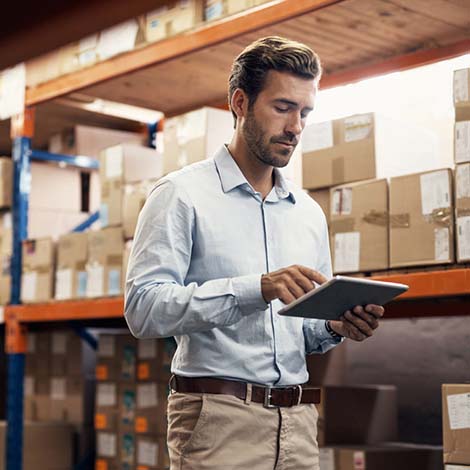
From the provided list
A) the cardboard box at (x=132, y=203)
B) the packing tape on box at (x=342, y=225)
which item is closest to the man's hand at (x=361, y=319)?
the packing tape on box at (x=342, y=225)

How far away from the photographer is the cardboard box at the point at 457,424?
2619 mm

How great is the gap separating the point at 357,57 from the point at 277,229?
2146 mm

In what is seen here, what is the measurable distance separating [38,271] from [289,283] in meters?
3.25

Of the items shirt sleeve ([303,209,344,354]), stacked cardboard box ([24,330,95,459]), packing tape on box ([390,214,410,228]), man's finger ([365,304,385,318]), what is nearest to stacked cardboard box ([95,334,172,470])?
stacked cardboard box ([24,330,95,459])

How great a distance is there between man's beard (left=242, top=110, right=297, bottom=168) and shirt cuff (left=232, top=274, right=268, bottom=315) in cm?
36

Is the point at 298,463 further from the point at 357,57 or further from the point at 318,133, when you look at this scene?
the point at 357,57

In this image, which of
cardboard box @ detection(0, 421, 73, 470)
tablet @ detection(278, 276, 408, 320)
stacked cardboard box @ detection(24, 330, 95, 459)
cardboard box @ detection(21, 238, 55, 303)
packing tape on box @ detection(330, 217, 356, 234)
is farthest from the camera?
stacked cardboard box @ detection(24, 330, 95, 459)

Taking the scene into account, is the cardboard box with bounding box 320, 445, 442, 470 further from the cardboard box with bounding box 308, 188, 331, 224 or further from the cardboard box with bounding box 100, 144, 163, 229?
the cardboard box with bounding box 100, 144, 163, 229

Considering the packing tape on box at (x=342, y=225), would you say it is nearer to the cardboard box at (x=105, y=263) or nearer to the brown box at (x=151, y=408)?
the cardboard box at (x=105, y=263)

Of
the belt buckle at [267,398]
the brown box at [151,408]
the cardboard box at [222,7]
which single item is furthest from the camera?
the brown box at [151,408]

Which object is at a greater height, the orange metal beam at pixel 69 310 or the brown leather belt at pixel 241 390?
the orange metal beam at pixel 69 310

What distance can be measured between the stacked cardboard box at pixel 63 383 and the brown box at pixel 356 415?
6.16ft

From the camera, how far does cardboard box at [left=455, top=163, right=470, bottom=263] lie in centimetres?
270

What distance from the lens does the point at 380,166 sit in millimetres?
3096
